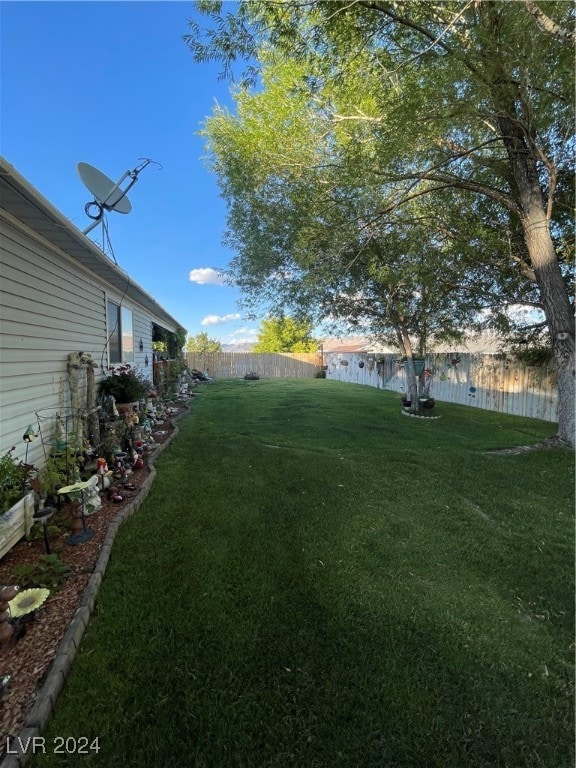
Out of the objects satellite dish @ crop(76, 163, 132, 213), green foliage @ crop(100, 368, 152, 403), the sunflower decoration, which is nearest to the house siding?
green foliage @ crop(100, 368, 152, 403)

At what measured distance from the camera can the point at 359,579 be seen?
2240mm

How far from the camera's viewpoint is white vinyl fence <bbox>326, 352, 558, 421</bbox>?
7605mm

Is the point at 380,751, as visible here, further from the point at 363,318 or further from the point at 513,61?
the point at 363,318

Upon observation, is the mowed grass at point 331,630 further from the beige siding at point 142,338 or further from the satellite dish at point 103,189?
the beige siding at point 142,338

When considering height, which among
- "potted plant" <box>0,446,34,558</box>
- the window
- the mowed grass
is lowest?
the mowed grass

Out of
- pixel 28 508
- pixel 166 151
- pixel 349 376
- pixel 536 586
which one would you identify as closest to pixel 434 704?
pixel 536 586

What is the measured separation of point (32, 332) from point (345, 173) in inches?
178

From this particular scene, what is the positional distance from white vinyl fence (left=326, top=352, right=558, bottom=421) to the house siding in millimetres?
8437

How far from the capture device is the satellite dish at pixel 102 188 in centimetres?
509

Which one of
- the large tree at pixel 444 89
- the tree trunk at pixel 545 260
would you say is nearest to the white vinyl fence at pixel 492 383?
the large tree at pixel 444 89

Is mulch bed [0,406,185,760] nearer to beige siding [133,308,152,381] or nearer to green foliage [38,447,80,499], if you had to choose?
A: green foliage [38,447,80,499]

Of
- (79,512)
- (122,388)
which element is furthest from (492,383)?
(79,512)

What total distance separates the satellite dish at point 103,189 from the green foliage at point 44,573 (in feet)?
15.4

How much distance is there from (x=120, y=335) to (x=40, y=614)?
5.72 metres
